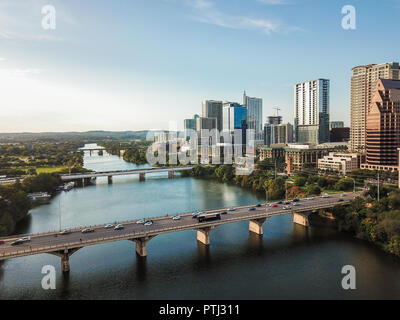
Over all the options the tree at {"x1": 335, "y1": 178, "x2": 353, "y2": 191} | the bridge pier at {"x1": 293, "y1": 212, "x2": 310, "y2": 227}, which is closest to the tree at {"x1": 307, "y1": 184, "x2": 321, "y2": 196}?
the tree at {"x1": 335, "y1": 178, "x2": 353, "y2": 191}

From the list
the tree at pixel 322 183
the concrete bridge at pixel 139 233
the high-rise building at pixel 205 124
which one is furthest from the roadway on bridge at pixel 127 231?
the high-rise building at pixel 205 124

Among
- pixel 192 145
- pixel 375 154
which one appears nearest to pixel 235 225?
pixel 375 154

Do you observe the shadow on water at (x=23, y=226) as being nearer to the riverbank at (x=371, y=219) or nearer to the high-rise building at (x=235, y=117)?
the riverbank at (x=371, y=219)

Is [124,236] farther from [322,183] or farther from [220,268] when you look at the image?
[322,183]

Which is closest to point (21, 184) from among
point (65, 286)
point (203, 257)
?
point (65, 286)
